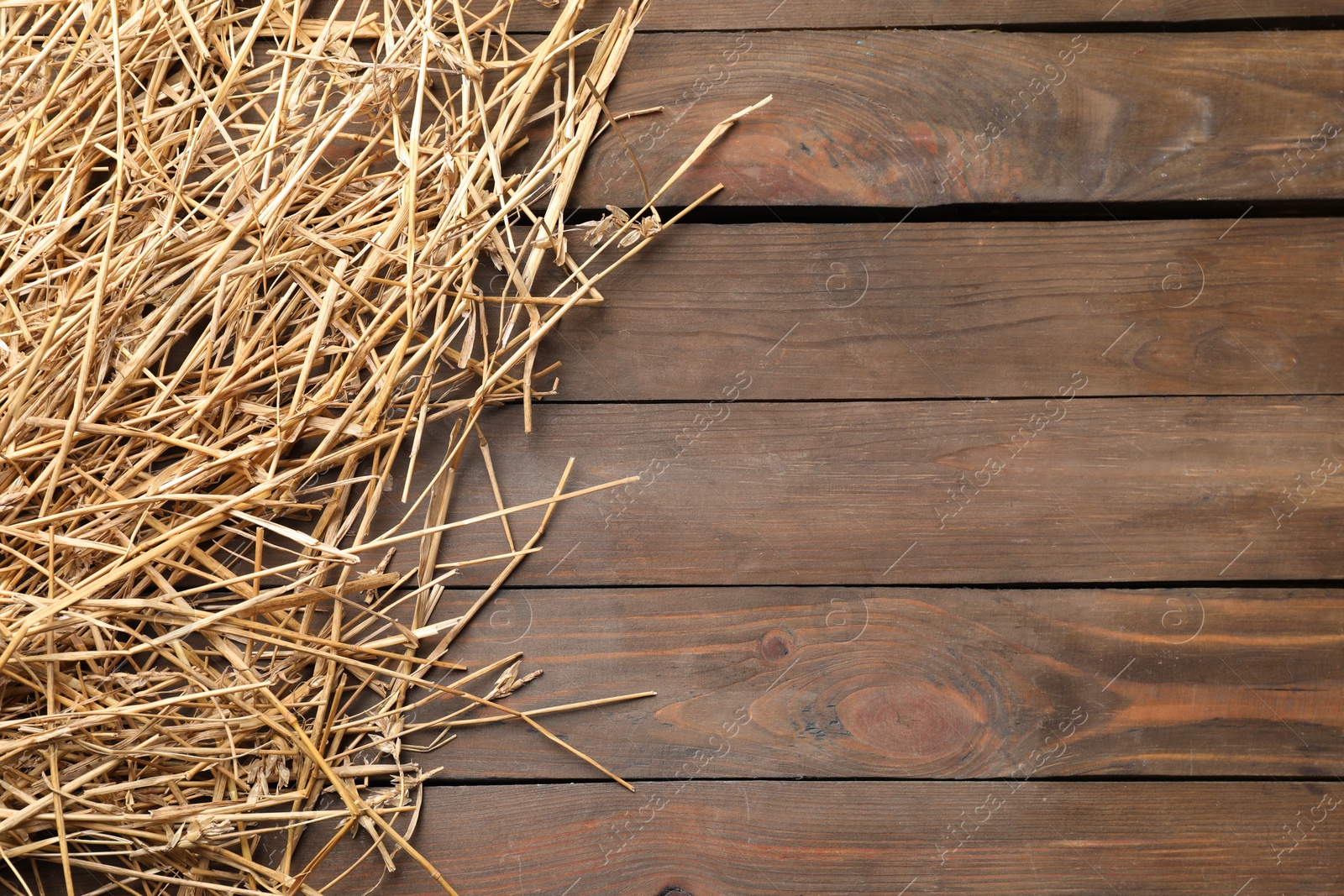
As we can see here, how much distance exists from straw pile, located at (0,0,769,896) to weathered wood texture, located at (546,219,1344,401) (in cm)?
6

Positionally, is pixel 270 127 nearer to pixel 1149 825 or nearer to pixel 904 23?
pixel 904 23

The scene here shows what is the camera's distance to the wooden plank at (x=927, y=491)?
2.68 ft

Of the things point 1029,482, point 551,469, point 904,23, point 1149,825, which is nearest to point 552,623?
point 551,469

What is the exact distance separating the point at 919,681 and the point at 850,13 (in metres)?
0.69

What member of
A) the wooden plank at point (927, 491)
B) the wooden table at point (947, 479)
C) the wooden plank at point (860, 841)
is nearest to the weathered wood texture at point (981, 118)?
the wooden table at point (947, 479)

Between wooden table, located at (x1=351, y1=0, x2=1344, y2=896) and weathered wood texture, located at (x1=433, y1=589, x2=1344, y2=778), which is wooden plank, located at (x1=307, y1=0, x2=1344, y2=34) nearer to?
wooden table, located at (x1=351, y1=0, x2=1344, y2=896)

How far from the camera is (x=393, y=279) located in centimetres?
79

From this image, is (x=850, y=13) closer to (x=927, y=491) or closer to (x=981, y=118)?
(x=981, y=118)

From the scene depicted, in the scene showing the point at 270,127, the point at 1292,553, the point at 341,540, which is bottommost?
the point at 1292,553

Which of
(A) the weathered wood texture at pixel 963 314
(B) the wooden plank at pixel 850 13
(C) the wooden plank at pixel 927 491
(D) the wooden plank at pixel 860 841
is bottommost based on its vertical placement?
(D) the wooden plank at pixel 860 841

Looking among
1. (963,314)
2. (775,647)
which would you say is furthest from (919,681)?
(963,314)

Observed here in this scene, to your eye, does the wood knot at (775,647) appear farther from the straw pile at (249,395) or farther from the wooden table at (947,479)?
the straw pile at (249,395)

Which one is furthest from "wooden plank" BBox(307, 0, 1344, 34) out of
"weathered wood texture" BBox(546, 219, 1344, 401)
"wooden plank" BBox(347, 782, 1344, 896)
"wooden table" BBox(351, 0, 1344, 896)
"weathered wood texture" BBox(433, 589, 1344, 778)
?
"wooden plank" BBox(347, 782, 1344, 896)

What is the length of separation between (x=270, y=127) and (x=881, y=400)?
639mm
